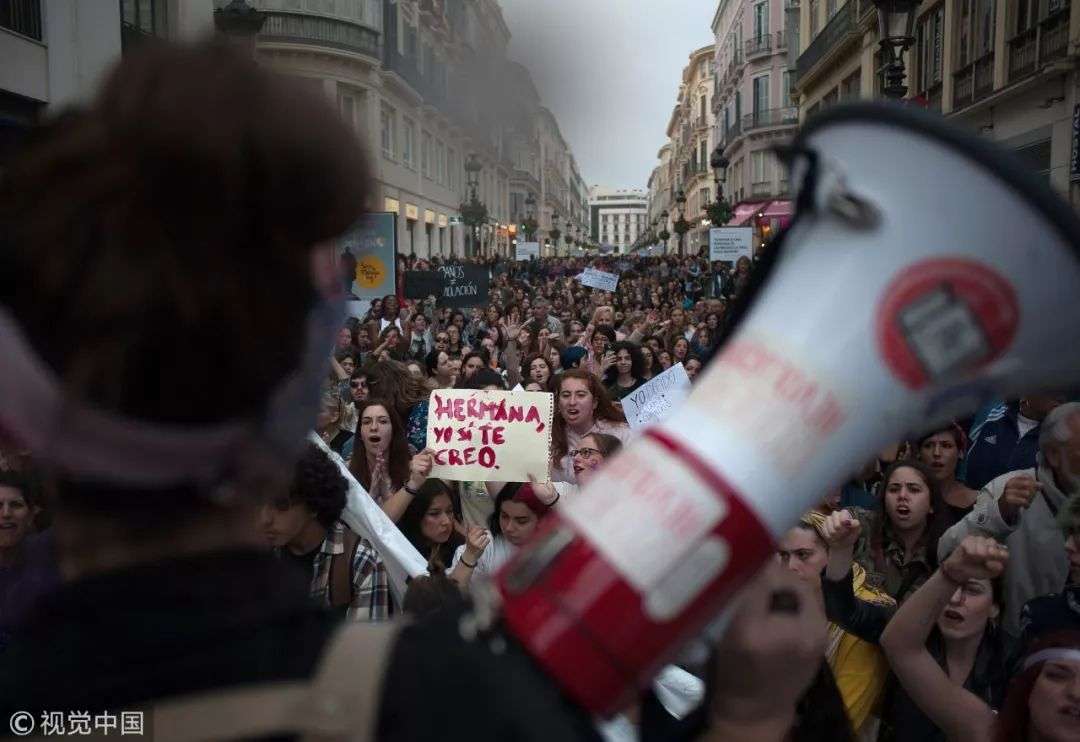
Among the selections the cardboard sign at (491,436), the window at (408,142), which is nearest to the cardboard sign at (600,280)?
the cardboard sign at (491,436)

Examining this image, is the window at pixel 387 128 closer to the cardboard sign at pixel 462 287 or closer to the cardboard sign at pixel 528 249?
the cardboard sign at pixel 528 249

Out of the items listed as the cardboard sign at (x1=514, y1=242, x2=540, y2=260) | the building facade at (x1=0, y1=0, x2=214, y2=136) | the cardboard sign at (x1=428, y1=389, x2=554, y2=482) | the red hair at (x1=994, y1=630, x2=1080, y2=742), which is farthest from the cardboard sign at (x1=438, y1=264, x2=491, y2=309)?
the cardboard sign at (x1=514, y1=242, x2=540, y2=260)

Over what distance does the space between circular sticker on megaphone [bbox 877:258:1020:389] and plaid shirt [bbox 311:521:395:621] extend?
8.10ft

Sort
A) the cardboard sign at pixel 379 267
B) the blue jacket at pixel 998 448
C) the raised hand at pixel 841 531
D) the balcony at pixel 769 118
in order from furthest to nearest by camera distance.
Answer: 1. the balcony at pixel 769 118
2. the cardboard sign at pixel 379 267
3. the blue jacket at pixel 998 448
4. the raised hand at pixel 841 531

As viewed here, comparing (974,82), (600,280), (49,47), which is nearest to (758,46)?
(974,82)

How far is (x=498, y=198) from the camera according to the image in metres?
56.7

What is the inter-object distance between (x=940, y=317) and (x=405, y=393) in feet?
18.5

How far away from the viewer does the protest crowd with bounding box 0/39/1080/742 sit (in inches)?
33.4

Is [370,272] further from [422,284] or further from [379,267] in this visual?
[422,284]

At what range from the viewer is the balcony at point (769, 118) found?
48.6 metres

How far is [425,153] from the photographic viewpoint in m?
38.2

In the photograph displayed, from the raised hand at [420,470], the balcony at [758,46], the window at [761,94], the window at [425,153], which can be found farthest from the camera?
the window at [761,94]

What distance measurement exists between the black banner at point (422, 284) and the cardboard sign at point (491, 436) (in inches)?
342

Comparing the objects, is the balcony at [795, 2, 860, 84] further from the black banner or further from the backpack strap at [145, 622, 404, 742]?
the backpack strap at [145, 622, 404, 742]
